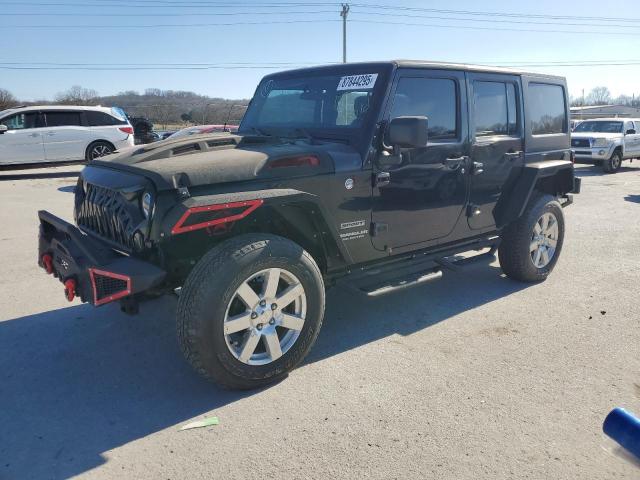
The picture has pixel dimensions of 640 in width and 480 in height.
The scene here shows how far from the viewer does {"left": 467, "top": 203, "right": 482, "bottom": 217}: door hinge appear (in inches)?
178

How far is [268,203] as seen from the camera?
3137 mm

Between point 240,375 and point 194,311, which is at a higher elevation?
point 194,311

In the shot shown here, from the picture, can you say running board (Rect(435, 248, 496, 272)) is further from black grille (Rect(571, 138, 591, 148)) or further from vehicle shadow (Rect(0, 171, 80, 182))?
black grille (Rect(571, 138, 591, 148))

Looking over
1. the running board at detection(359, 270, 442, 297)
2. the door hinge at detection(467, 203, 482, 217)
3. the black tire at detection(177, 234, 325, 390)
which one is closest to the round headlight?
the black tire at detection(177, 234, 325, 390)

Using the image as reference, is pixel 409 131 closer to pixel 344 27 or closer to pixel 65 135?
pixel 65 135

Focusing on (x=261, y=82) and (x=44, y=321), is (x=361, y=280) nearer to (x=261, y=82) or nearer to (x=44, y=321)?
(x=261, y=82)

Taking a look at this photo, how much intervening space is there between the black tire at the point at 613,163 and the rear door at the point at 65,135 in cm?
1546

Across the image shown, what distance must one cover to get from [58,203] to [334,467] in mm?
9130

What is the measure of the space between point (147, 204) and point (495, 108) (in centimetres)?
319

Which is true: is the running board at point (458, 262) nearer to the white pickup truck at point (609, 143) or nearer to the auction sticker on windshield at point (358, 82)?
the auction sticker on windshield at point (358, 82)

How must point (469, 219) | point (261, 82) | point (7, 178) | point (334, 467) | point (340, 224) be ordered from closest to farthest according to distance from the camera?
1. point (334, 467)
2. point (340, 224)
3. point (469, 219)
4. point (261, 82)
5. point (7, 178)

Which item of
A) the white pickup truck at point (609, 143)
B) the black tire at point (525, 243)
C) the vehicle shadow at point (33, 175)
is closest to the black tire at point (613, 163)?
the white pickup truck at point (609, 143)

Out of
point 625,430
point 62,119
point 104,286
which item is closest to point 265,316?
point 104,286

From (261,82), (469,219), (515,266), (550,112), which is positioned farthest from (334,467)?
(550,112)
